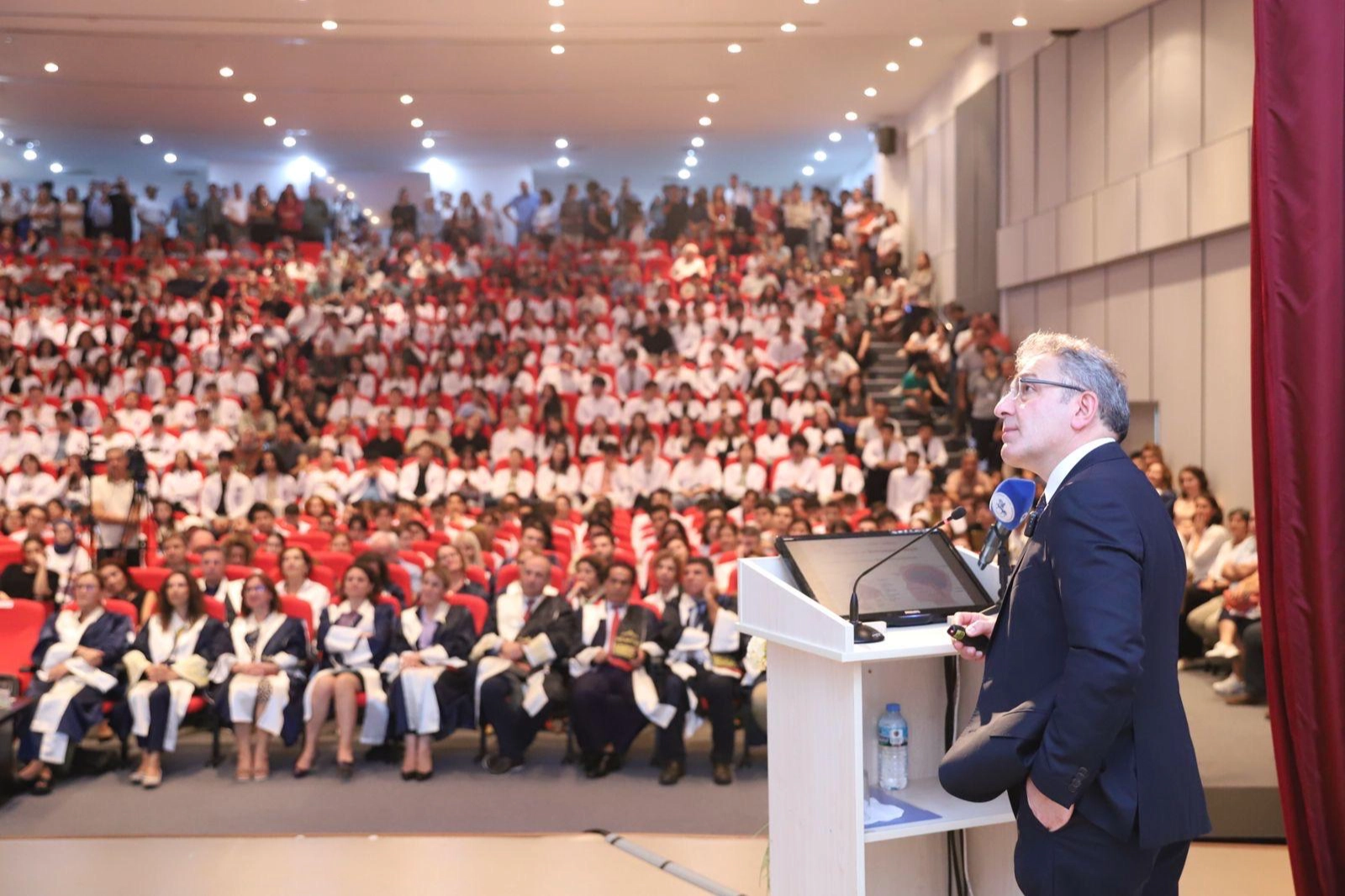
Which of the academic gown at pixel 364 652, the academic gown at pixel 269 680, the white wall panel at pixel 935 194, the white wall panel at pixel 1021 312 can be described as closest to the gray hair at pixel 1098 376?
the academic gown at pixel 364 652

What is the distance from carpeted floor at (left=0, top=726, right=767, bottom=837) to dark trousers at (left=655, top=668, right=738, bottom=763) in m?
0.14

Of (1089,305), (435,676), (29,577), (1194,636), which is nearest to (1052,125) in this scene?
(1089,305)

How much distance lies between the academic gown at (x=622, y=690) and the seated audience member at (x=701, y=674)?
0.22ft

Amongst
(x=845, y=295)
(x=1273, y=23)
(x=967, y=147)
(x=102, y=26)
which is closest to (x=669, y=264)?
(x=845, y=295)

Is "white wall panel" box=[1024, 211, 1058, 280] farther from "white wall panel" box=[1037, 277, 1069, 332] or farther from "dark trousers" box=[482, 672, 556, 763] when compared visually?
"dark trousers" box=[482, 672, 556, 763]

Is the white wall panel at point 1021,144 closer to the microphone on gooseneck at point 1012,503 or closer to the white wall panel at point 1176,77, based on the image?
the white wall panel at point 1176,77

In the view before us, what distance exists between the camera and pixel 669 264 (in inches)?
632

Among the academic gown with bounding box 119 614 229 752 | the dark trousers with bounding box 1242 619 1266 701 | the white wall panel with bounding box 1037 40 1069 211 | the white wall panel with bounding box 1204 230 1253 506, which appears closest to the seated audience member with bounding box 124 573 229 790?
the academic gown with bounding box 119 614 229 752

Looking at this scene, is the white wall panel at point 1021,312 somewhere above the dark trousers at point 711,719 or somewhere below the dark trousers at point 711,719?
above

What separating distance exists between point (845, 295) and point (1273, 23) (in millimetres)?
11778

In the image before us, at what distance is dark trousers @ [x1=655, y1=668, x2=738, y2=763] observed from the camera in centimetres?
576

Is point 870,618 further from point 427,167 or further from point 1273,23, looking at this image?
point 427,167

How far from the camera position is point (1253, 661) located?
19.6ft

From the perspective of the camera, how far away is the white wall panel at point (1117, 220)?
30.5ft
